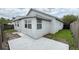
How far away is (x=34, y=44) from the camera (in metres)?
2.46

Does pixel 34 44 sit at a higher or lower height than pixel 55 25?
lower

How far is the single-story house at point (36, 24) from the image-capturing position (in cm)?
243

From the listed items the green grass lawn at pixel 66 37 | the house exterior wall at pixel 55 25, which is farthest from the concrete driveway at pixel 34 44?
the house exterior wall at pixel 55 25

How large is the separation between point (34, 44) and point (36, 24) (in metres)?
0.31

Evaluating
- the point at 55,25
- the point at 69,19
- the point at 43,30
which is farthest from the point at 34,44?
the point at 69,19

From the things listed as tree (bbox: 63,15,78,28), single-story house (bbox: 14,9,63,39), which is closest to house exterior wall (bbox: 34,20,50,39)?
single-story house (bbox: 14,9,63,39)

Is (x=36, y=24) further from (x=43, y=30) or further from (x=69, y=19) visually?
(x=69, y=19)

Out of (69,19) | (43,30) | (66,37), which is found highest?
(69,19)

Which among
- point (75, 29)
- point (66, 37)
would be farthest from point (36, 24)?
point (75, 29)

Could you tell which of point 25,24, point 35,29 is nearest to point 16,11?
point 25,24

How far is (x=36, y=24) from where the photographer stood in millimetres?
2424
